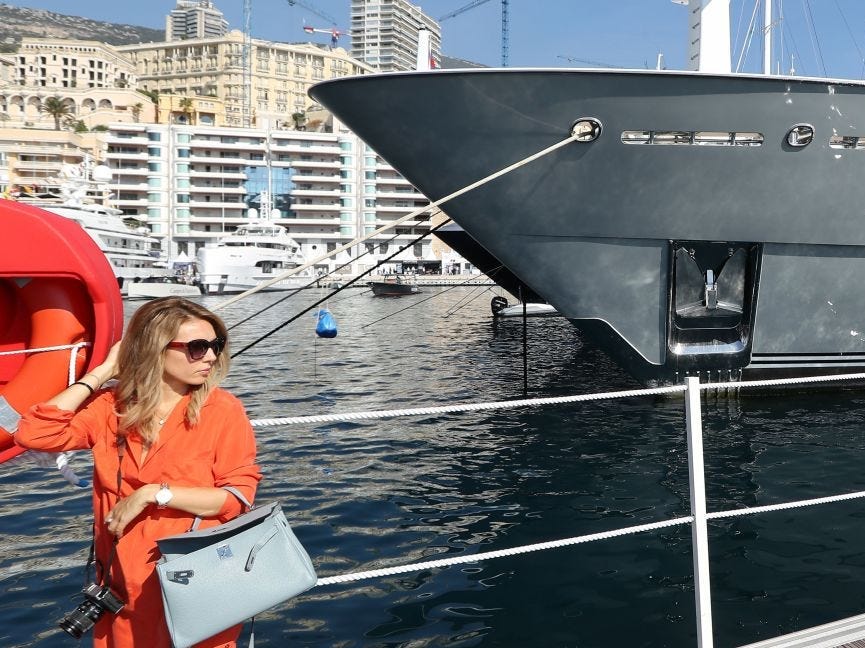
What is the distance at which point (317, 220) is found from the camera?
3556 inches

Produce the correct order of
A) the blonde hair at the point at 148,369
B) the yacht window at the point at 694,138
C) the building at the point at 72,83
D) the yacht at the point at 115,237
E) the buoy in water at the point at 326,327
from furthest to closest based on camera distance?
the building at the point at 72,83 < the yacht at the point at 115,237 < the buoy in water at the point at 326,327 < the yacht window at the point at 694,138 < the blonde hair at the point at 148,369

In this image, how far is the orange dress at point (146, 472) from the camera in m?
2.25

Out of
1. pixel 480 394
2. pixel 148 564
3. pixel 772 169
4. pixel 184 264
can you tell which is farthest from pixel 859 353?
pixel 184 264

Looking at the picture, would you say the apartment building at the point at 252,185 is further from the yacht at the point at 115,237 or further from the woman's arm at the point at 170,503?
the woman's arm at the point at 170,503

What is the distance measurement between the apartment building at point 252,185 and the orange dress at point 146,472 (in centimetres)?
7645

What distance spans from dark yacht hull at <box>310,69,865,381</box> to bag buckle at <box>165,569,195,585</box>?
7093mm

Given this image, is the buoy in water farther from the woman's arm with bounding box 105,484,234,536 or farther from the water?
the woman's arm with bounding box 105,484,234,536

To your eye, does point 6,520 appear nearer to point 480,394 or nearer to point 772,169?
point 480,394

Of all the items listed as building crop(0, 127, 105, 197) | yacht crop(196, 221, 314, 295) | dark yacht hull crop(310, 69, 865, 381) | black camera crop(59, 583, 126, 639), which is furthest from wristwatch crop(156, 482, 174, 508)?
building crop(0, 127, 105, 197)

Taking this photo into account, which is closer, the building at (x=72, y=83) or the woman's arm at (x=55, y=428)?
the woman's arm at (x=55, y=428)

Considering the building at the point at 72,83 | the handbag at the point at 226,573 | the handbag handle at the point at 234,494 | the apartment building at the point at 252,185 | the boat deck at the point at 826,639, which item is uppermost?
the building at the point at 72,83

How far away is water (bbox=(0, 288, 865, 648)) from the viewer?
14.3ft

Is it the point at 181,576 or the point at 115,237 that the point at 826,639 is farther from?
the point at 115,237

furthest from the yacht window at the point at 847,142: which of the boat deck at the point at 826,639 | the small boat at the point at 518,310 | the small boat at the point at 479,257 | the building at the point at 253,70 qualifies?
the building at the point at 253,70
